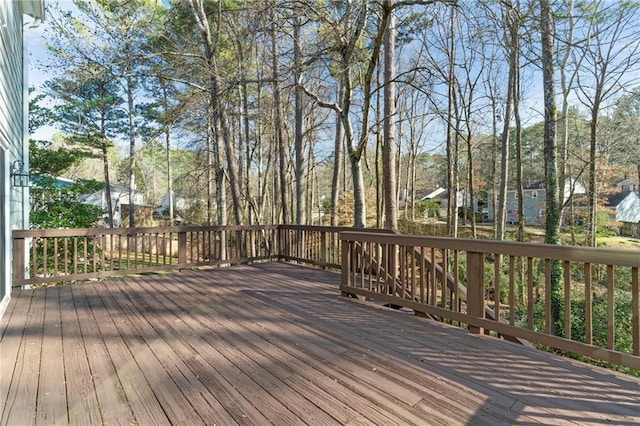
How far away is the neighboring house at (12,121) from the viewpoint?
359cm

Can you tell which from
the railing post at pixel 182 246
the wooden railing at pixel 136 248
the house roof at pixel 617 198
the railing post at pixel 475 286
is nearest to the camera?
the railing post at pixel 475 286

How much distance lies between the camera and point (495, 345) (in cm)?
268

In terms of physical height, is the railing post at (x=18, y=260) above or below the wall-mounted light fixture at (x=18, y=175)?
below

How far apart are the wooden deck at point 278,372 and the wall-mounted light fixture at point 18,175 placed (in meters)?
1.78

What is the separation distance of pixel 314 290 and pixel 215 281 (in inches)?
62.9

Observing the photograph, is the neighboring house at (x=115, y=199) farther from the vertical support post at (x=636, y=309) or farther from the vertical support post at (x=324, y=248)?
the vertical support post at (x=636, y=309)

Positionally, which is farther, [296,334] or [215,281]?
[215,281]

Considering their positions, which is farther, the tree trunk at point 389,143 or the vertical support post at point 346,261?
the tree trunk at point 389,143

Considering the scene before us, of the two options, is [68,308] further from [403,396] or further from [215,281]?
[403,396]

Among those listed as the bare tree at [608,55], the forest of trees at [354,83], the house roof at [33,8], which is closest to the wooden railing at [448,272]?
the forest of trees at [354,83]

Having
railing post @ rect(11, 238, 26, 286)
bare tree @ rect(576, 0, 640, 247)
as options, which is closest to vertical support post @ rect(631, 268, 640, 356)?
railing post @ rect(11, 238, 26, 286)

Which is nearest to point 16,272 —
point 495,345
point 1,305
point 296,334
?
point 1,305

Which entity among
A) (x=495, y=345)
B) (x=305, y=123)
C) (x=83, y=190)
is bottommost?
(x=495, y=345)

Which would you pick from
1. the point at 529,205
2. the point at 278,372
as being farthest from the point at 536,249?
the point at 529,205
